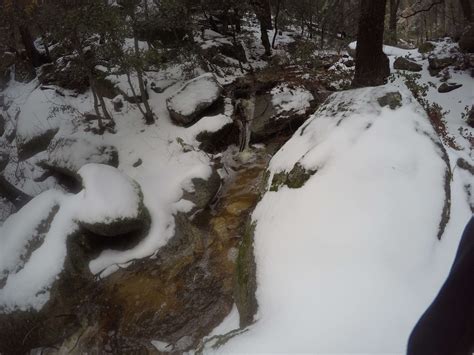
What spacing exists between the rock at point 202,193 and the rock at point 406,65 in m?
6.24

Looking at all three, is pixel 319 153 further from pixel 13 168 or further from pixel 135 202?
pixel 13 168

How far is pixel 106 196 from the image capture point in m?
5.62

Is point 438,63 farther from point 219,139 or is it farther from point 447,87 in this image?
point 219,139

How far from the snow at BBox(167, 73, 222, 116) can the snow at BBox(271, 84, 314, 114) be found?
1.41m

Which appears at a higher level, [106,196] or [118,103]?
[118,103]

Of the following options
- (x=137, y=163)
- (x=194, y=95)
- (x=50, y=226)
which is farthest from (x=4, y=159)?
(x=194, y=95)

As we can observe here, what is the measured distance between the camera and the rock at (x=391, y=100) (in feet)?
13.9

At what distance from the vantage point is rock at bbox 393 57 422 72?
8.98m

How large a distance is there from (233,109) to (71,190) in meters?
4.11

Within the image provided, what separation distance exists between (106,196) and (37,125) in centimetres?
437

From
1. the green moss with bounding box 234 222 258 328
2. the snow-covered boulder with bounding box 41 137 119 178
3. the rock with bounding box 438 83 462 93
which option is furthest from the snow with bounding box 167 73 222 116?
the rock with bounding box 438 83 462 93

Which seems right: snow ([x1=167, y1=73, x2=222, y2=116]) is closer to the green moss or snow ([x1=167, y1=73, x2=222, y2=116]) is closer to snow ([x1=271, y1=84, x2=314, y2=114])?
snow ([x1=271, y1=84, x2=314, y2=114])

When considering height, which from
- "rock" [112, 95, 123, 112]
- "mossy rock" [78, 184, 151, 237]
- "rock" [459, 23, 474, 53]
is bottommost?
"mossy rock" [78, 184, 151, 237]

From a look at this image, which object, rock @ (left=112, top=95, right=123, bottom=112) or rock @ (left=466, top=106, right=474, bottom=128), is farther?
rock @ (left=112, top=95, right=123, bottom=112)
